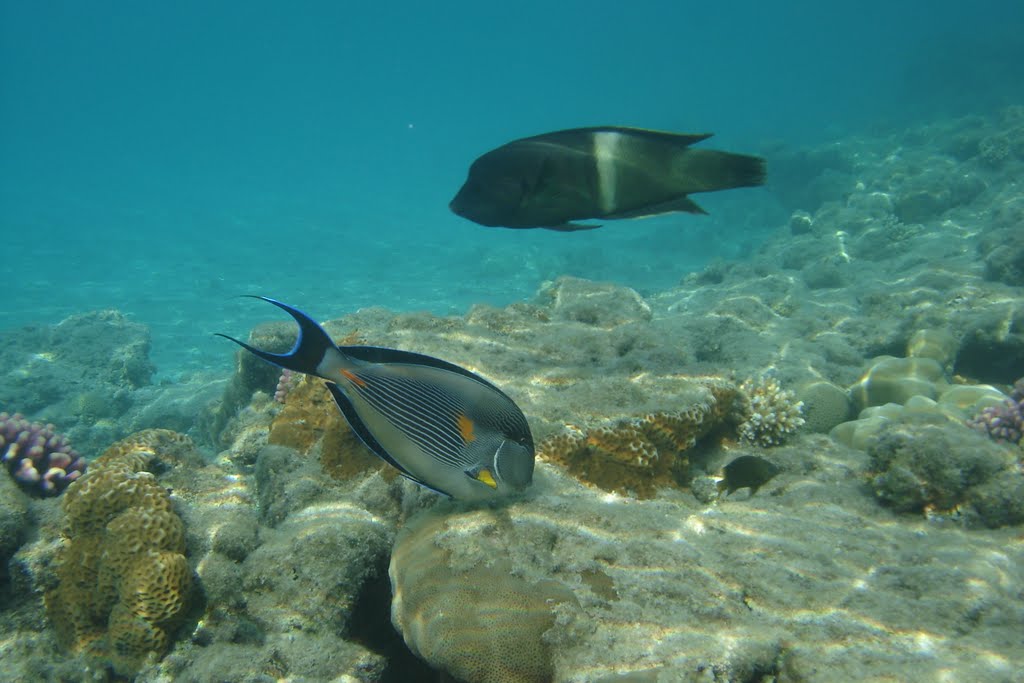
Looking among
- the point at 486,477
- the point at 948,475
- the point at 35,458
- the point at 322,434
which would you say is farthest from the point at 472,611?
the point at 35,458

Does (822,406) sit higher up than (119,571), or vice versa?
(119,571)

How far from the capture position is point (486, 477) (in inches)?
72.2

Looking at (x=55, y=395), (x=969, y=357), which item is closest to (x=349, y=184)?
(x=55, y=395)

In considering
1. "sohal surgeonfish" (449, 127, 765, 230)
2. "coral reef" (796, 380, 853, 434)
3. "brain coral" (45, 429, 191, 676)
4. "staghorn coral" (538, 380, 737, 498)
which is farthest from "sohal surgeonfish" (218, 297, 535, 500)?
"coral reef" (796, 380, 853, 434)

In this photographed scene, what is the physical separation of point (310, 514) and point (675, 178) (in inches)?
107

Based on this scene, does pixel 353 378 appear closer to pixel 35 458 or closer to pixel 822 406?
pixel 35 458

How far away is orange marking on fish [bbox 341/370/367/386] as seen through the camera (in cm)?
159

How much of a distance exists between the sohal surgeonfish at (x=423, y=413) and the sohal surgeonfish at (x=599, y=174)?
1.04 metres

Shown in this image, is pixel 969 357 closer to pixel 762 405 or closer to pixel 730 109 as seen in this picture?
pixel 762 405

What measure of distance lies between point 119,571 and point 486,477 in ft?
7.44

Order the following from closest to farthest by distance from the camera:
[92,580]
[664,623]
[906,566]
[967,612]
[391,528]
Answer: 1. [664,623]
2. [967,612]
3. [906,566]
4. [92,580]
5. [391,528]

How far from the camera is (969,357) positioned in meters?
7.02

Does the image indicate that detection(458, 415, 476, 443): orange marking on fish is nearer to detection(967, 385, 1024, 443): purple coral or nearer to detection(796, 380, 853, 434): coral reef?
detection(796, 380, 853, 434): coral reef

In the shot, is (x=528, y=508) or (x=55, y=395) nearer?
(x=528, y=508)
